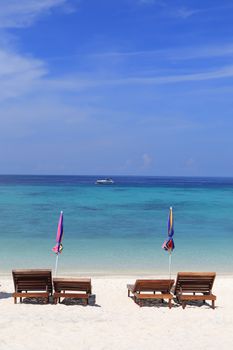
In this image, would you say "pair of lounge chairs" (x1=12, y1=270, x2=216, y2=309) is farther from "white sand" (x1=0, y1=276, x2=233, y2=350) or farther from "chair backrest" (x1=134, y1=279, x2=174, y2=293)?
"white sand" (x1=0, y1=276, x2=233, y2=350)

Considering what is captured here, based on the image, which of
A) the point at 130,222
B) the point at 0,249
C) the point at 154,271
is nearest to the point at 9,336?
the point at 154,271

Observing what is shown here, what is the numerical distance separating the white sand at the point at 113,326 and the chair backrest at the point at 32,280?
46 cm

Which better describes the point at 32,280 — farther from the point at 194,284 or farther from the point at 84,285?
the point at 194,284

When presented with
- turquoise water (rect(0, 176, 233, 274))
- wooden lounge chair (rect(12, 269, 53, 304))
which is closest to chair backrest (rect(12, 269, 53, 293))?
wooden lounge chair (rect(12, 269, 53, 304))

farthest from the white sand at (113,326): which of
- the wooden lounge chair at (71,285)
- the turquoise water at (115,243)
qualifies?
the turquoise water at (115,243)

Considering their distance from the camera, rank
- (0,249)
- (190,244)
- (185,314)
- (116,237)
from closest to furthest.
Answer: (185,314), (0,249), (190,244), (116,237)

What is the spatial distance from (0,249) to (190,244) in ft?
30.8

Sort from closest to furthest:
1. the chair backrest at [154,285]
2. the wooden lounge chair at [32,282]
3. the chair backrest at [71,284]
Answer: the chair backrest at [71,284] → the wooden lounge chair at [32,282] → the chair backrest at [154,285]

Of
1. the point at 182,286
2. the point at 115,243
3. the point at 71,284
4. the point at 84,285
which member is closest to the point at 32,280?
the point at 71,284

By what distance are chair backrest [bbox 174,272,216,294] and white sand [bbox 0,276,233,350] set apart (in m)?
0.48

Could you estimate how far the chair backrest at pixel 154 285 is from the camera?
37.7 feet

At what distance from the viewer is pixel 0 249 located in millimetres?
21156

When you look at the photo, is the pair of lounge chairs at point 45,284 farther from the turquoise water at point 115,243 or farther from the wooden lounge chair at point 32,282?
the turquoise water at point 115,243

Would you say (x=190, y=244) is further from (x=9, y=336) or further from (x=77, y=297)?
(x=9, y=336)
